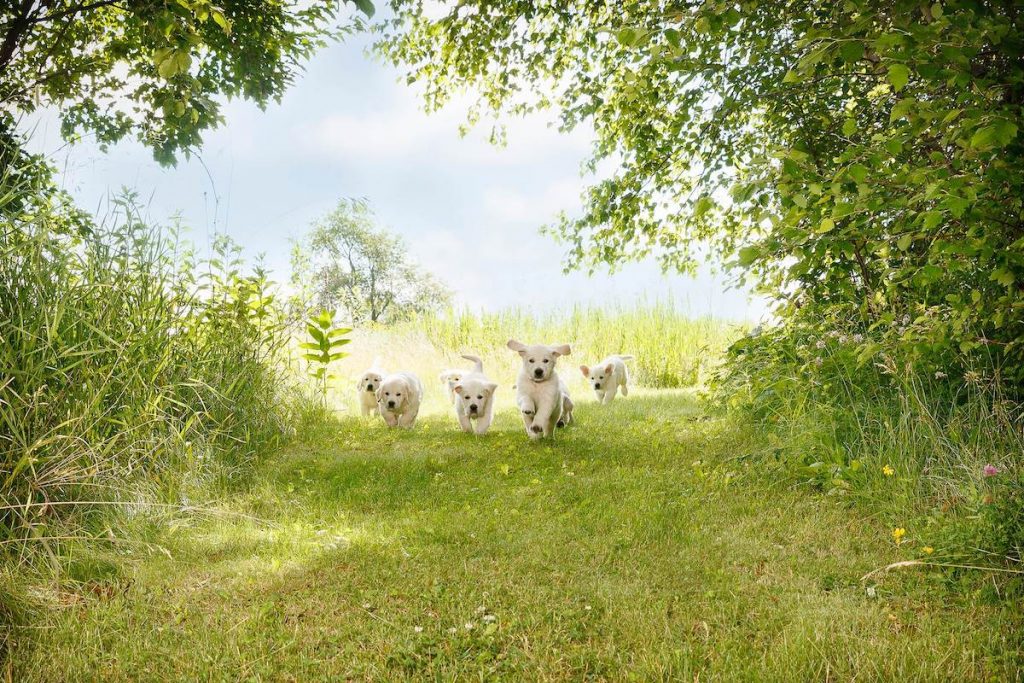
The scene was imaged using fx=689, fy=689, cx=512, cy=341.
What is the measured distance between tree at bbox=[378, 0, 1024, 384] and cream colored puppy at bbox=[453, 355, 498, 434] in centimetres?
206

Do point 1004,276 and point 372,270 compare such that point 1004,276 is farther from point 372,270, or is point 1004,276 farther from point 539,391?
point 372,270

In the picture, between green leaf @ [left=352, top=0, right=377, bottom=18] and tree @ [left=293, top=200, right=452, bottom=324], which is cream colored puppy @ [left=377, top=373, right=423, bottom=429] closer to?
green leaf @ [left=352, top=0, right=377, bottom=18]

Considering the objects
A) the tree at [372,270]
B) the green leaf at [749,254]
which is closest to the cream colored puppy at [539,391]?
the green leaf at [749,254]

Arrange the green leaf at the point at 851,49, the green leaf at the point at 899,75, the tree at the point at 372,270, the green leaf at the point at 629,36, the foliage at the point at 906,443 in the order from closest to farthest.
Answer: the green leaf at the point at 899,75, the green leaf at the point at 851,49, the green leaf at the point at 629,36, the foliage at the point at 906,443, the tree at the point at 372,270

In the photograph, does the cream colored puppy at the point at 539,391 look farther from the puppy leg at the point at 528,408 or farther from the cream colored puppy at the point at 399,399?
the cream colored puppy at the point at 399,399

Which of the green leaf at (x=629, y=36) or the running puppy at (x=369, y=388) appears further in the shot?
the running puppy at (x=369, y=388)

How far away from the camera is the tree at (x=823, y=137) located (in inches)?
136

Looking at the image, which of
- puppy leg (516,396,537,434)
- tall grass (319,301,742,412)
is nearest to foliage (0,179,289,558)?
puppy leg (516,396,537,434)

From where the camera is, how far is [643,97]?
7125 millimetres

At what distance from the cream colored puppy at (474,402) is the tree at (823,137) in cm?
206

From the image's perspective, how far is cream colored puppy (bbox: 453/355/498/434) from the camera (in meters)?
7.26

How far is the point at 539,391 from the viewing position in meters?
7.05

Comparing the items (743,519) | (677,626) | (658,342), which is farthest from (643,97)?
(658,342)

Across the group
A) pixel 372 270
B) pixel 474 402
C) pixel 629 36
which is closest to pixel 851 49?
pixel 629 36
